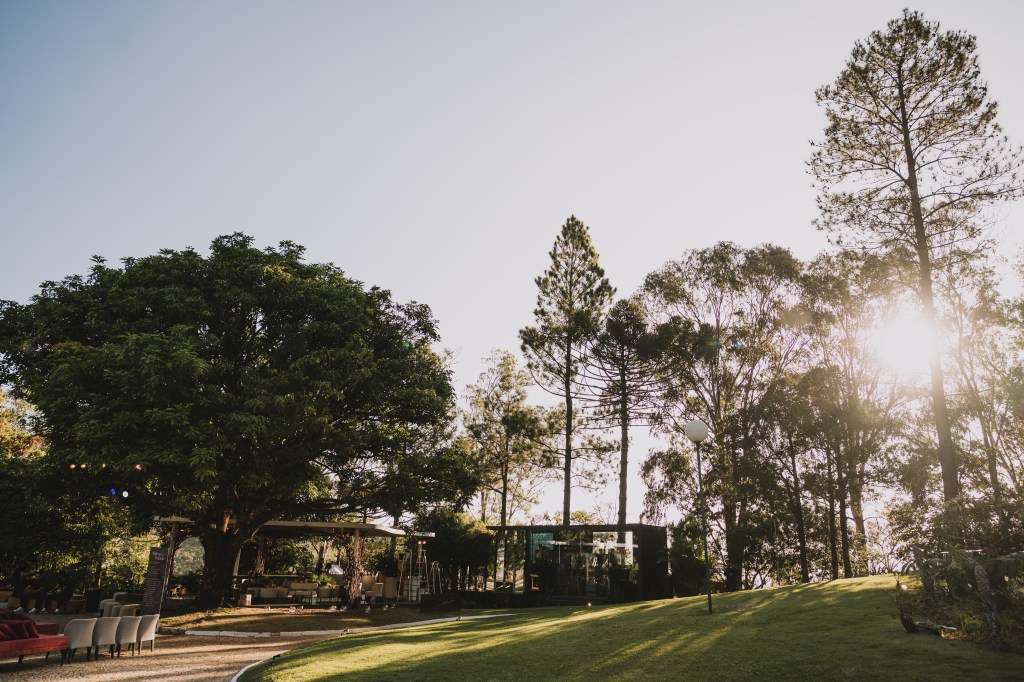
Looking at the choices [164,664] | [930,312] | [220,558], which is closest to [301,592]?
[220,558]

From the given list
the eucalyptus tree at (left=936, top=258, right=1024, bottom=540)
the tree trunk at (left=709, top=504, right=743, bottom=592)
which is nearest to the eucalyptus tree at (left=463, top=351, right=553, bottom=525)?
the tree trunk at (left=709, top=504, right=743, bottom=592)

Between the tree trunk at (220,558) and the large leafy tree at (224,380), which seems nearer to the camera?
the large leafy tree at (224,380)

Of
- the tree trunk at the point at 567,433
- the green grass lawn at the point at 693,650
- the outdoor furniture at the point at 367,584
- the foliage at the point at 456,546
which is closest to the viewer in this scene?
the green grass lawn at the point at 693,650

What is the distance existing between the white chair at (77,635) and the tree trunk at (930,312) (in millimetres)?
16782

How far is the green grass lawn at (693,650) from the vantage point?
6.19 metres

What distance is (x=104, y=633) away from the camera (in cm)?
1153

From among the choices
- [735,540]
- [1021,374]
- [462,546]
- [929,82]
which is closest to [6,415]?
[462,546]

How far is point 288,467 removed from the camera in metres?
17.6

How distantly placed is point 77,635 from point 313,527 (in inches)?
508

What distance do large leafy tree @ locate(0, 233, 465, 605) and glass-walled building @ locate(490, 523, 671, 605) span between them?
4891mm

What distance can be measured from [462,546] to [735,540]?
36.2 ft

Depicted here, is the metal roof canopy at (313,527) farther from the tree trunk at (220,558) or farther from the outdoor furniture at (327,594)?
the outdoor furniture at (327,594)

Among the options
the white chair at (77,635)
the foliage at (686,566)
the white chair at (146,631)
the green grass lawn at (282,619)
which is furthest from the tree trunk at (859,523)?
the white chair at (77,635)

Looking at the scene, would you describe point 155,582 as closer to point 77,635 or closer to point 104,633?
point 104,633
